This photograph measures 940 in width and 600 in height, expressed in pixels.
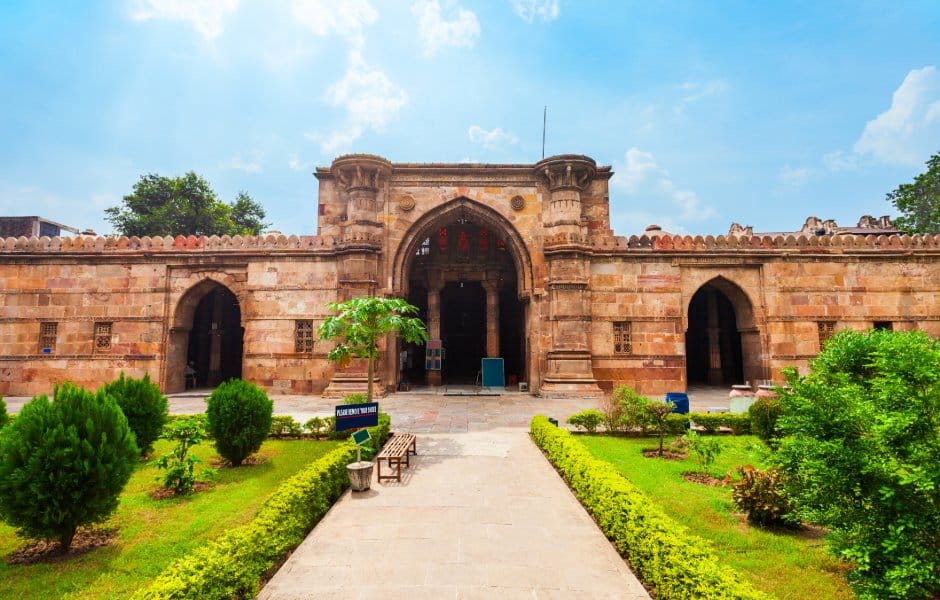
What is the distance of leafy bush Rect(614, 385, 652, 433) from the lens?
33.9 ft

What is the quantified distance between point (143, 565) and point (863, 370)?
837 cm

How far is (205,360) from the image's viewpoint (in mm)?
22203

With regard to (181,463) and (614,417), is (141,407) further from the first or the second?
(614,417)

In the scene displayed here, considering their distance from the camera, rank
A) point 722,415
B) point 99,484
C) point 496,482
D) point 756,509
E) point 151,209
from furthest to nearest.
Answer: point 151,209 < point 722,415 < point 496,482 < point 756,509 < point 99,484

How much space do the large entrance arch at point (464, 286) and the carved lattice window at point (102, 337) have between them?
37.4ft

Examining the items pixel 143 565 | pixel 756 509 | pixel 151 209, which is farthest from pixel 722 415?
pixel 151 209

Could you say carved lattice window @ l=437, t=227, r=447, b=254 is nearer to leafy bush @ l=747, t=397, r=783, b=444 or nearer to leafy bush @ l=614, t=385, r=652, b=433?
leafy bush @ l=614, t=385, r=652, b=433

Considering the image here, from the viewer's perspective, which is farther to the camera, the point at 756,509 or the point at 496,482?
the point at 496,482

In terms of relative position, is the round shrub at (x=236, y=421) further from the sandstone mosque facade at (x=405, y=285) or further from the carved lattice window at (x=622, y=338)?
the carved lattice window at (x=622, y=338)

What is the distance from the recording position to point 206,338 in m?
22.2

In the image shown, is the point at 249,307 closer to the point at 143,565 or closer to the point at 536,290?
the point at 536,290

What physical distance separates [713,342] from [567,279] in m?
9.29

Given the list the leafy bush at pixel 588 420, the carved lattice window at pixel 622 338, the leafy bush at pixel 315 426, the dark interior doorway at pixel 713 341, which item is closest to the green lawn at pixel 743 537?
the leafy bush at pixel 588 420

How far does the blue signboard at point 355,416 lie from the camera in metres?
8.11
